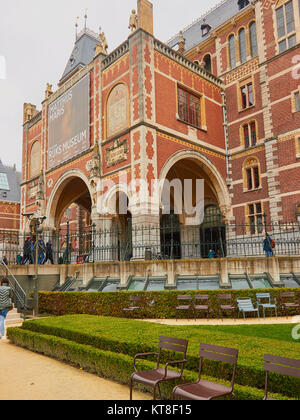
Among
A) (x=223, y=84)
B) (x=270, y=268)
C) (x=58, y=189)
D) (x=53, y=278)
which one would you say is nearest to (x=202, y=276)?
(x=270, y=268)

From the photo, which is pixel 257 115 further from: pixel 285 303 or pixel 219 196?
pixel 285 303

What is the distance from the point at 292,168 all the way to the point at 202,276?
1053cm

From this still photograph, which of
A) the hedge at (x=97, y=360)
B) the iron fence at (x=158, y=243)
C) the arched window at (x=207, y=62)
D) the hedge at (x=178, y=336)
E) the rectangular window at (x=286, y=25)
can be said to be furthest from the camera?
the arched window at (x=207, y=62)

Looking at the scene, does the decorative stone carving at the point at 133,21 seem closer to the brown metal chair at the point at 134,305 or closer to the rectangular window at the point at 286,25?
the rectangular window at the point at 286,25

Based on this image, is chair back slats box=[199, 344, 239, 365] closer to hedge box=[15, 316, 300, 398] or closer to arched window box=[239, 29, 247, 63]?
hedge box=[15, 316, 300, 398]

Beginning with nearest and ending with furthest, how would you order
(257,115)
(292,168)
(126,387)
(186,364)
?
(186,364)
(126,387)
(292,168)
(257,115)

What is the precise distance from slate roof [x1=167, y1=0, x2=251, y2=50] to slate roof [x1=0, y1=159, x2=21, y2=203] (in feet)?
101

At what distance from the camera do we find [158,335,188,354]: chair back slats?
14.1 feet

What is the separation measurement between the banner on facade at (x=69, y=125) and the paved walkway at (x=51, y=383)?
1647 centimetres

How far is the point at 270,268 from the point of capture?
11992 millimetres

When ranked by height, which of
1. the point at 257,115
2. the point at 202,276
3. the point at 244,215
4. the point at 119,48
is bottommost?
the point at 202,276

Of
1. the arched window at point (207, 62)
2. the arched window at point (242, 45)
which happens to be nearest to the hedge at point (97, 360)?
the arched window at point (242, 45)

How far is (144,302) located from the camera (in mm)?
11039

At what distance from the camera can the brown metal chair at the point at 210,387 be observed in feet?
11.5
